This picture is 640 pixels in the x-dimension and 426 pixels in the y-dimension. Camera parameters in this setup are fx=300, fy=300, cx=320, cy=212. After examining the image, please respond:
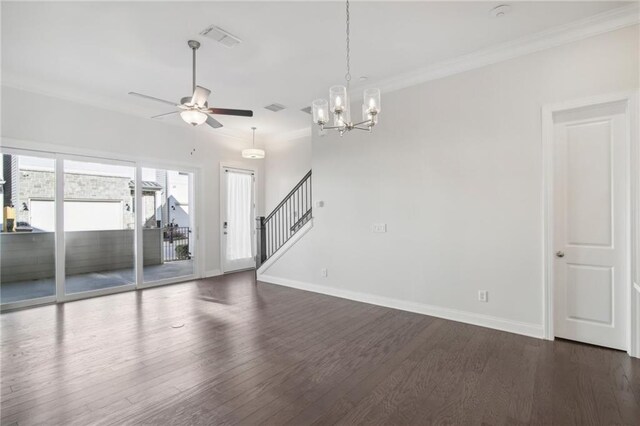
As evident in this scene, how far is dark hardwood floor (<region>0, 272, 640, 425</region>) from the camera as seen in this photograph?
84.2 inches

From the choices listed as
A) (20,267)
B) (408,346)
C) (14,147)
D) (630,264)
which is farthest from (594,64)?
(20,267)

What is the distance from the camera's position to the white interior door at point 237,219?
281 inches

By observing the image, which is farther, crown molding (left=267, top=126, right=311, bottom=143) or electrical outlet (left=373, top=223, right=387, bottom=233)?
crown molding (left=267, top=126, right=311, bottom=143)

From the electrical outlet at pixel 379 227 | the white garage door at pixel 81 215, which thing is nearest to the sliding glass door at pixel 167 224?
the white garage door at pixel 81 215

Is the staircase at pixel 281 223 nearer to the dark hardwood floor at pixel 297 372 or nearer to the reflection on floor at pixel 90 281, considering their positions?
the reflection on floor at pixel 90 281

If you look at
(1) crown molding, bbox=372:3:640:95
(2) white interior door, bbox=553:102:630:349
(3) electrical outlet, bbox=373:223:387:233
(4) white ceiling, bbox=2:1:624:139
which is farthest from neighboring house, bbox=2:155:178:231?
(2) white interior door, bbox=553:102:630:349

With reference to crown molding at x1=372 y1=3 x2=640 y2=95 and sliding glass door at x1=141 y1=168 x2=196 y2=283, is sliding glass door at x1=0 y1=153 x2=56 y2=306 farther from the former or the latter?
crown molding at x1=372 y1=3 x2=640 y2=95

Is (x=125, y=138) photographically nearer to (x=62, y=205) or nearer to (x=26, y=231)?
(x=62, y=205)

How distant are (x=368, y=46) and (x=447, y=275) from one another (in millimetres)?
3086

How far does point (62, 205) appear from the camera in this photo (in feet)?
16.2

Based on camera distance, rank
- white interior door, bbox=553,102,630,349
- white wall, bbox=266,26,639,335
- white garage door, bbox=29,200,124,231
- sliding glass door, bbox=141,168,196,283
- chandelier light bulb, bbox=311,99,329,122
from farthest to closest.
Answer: sliding glass door, bbox=141,168,196,283 → white garage door, bbox=29,200,124,231 → white wall, bbox=266,26,639,335 → white interior door, bbox=553,102,630,349 → chandelier light bulb, bbox=311,99,329,122

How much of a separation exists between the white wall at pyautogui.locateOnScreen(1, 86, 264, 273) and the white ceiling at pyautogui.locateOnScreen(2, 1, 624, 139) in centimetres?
29

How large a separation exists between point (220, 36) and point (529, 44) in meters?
3.50

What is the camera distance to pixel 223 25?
319cm
